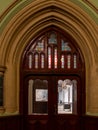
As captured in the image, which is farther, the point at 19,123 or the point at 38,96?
the point at 38,96

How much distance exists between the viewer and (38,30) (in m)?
7.12

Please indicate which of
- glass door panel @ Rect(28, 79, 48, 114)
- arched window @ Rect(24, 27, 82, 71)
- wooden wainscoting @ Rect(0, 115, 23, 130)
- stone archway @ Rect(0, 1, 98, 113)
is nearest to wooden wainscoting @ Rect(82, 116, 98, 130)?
stone archway @ Rect(0, 1, 98, 113)

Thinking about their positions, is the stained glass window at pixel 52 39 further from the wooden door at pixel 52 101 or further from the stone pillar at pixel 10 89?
the stone pillar at pixel 10 89

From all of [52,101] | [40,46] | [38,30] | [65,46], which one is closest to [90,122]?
[52,101]

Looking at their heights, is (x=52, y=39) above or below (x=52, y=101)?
above

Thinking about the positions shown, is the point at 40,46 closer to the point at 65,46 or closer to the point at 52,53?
the point at 52,53

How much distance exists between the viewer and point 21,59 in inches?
281

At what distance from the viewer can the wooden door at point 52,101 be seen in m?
7.23

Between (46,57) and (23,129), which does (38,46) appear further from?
(23,129)

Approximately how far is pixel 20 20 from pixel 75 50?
1426 mm

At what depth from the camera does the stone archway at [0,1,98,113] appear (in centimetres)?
666

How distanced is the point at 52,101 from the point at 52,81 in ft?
1.44

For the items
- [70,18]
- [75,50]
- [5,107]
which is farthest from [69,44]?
[5,107]

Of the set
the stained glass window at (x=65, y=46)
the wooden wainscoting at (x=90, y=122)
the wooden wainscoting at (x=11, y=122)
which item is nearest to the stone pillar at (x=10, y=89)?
the wooden wainscoting at (x=11, y=122)
